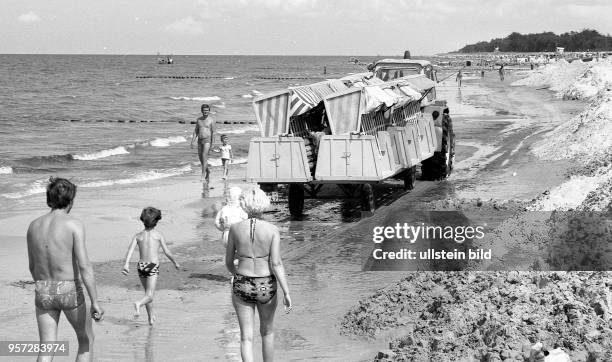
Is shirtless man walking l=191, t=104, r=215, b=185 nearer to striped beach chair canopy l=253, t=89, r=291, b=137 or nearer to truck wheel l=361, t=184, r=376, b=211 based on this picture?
striped beach chair canopy l=253, t=89, r=291, b=137

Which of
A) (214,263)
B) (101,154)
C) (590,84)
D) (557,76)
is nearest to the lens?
(214,263)

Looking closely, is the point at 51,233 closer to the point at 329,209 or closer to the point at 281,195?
the point at 329,209

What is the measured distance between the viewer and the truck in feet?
47.1

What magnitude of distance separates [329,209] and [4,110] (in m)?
42.1

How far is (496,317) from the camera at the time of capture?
775 centimetres

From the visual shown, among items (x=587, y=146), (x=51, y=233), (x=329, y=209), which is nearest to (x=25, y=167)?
(x=329, y=209)

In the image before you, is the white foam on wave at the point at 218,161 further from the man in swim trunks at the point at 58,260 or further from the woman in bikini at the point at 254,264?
the man in swim trunks at the point at 58,260

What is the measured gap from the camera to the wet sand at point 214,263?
8.62 m

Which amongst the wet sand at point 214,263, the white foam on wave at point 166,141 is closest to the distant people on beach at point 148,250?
the wet sand at point 214,263

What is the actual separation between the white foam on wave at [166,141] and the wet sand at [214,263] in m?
11.2

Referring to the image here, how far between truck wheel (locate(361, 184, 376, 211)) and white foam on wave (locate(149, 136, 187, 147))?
63.0ft
